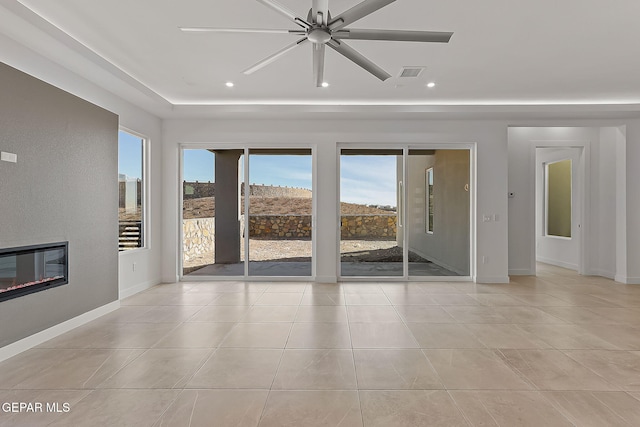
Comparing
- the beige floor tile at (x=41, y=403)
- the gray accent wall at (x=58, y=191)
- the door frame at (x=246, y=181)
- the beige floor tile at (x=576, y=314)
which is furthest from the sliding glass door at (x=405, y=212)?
the beige floor tile at (x=41, y=403)

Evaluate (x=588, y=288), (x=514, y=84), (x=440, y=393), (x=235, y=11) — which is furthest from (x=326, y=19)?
(x=588, y=288)

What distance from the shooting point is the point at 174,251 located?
18.7 feet

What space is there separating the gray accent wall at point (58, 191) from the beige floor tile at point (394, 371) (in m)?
3.06

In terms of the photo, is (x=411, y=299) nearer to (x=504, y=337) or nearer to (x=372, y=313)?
(x=372, y=313)

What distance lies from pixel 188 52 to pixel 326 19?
1.99m

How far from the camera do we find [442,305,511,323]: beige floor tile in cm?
371

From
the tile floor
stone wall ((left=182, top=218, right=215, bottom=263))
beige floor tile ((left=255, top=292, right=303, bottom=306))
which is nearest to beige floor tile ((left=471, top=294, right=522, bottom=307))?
the tile floor

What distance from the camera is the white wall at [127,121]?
3.08 metres

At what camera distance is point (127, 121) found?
4742 millimetres

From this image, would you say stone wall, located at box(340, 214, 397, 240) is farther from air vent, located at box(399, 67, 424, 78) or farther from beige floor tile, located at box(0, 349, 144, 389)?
beige floor tile, located at box(0, 349, 144, 389)

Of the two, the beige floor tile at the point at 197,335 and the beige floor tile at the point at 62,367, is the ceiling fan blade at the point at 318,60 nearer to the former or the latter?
the beige floor tile at the point at 197,335

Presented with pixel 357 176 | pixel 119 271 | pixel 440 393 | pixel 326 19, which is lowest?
pixel 440 393

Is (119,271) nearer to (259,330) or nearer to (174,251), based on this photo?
(174,251)

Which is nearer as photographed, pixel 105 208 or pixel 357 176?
pixel 105 208
